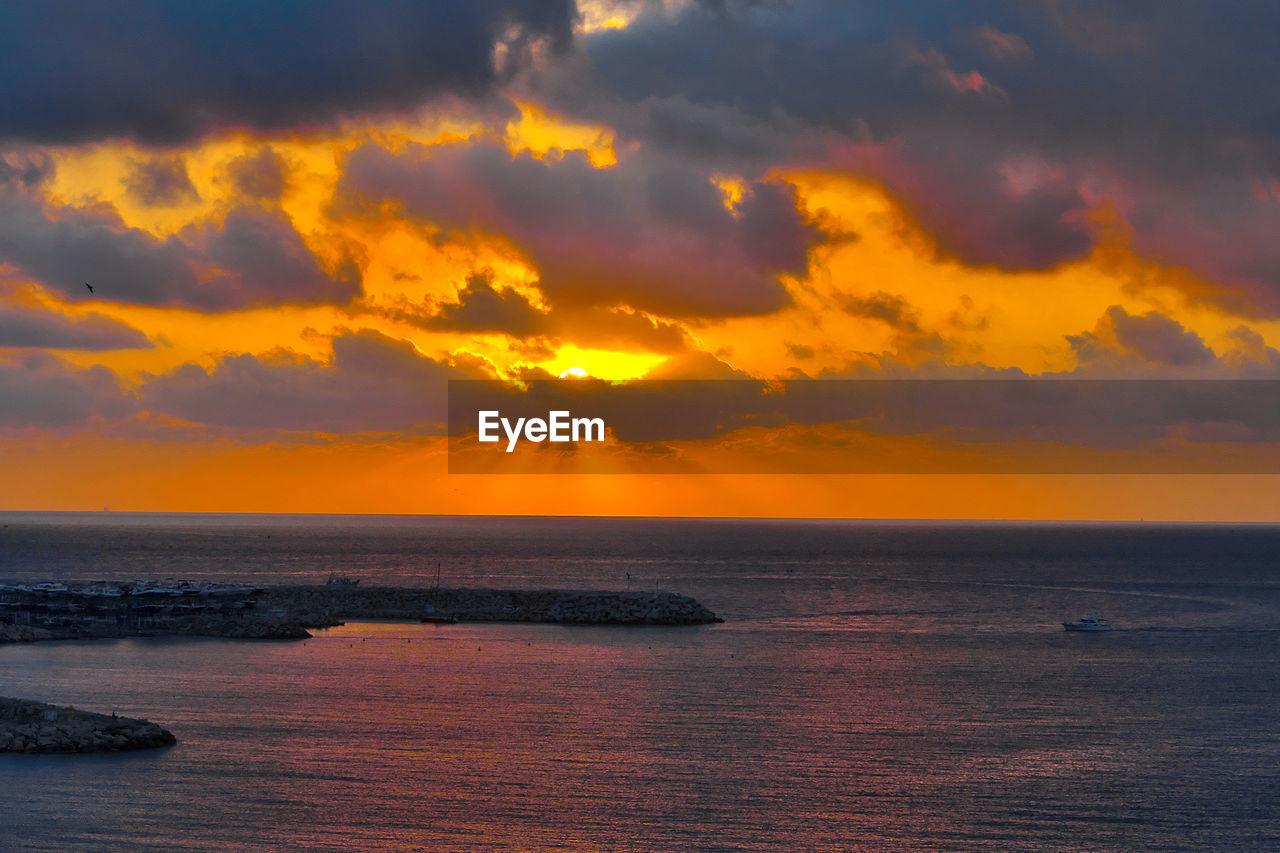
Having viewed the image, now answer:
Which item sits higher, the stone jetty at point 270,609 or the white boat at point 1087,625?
the stone jetty at point 270,609

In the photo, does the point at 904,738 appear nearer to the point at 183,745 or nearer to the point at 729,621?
the point at 183,745

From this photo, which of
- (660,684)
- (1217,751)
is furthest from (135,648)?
(1217,751)

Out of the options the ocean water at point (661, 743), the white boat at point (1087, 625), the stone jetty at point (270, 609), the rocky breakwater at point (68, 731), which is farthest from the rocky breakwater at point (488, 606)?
the rocky breakwater at point (68, 731)

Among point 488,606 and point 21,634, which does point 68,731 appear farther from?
point 488,606

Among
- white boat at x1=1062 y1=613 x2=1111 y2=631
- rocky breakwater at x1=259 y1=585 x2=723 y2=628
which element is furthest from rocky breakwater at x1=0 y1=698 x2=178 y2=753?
white boat at x1=1062 y1=613 x2=1111 y2=631

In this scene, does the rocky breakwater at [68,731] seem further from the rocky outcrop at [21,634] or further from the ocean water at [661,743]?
the rocky outcrop at [21,634]

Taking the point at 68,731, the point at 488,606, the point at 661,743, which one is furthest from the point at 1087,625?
the point at 68,731

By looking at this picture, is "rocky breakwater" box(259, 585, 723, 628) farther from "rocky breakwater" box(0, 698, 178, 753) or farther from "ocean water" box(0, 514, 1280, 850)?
"rocky breakwater" box(0, 698, 178, 753)
